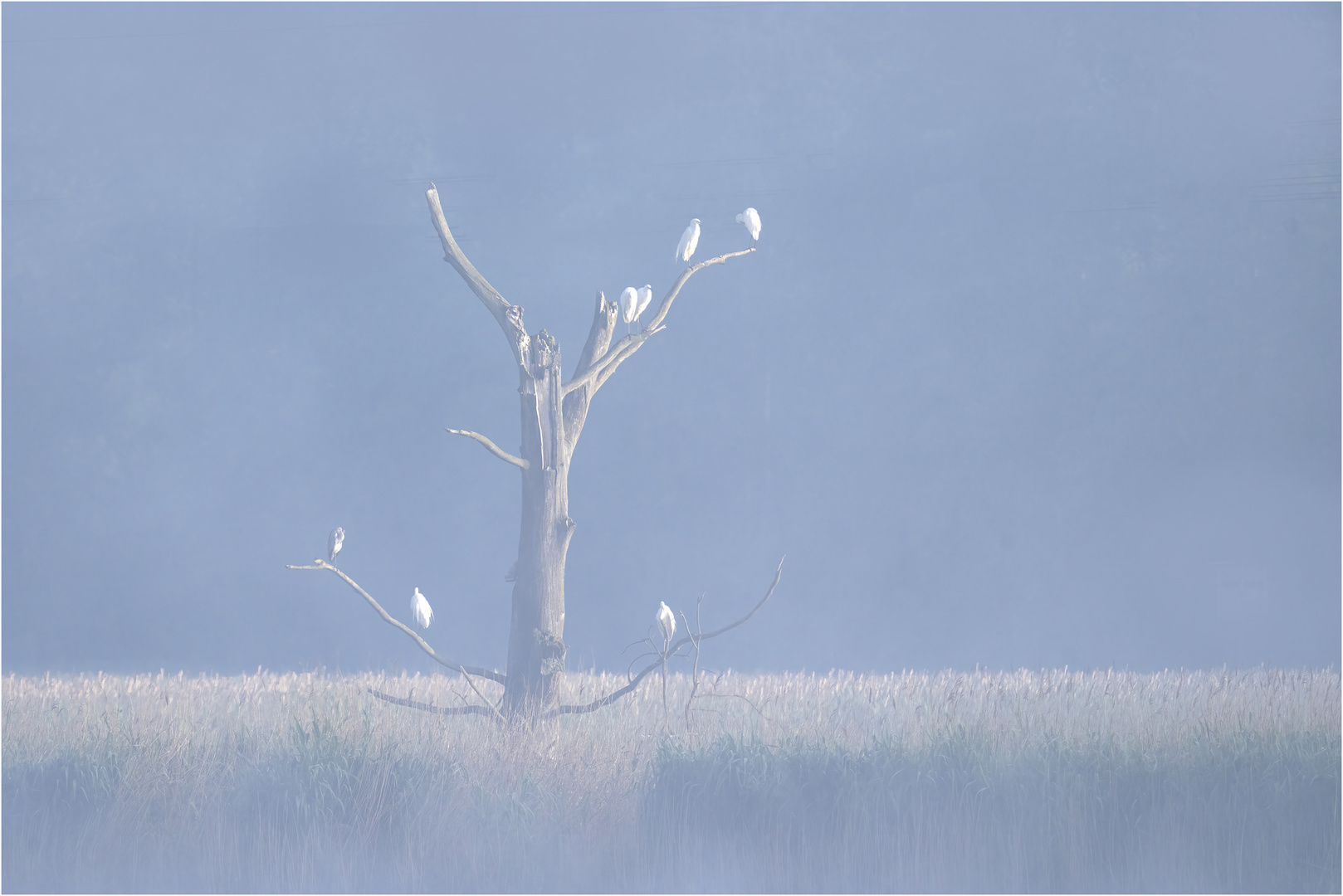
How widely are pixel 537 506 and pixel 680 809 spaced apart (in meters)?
1.41

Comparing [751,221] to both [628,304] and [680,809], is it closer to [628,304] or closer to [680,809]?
[628,304]

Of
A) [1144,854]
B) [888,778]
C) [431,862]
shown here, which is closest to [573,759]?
[431,862]

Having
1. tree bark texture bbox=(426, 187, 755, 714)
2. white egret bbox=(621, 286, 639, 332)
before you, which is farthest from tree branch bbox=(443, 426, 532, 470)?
white egret bbox=(621, 286, 639, 332)

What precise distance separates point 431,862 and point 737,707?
2.01 metres

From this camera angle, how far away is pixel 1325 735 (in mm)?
4520

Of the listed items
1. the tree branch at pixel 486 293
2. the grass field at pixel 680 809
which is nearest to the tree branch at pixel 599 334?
the tree branch at pixel 486 293

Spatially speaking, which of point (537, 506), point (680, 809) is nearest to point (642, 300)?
point (537, 506)

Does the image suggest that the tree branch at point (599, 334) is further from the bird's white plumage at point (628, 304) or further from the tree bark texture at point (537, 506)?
the bird's white plumage at point (628, 304)

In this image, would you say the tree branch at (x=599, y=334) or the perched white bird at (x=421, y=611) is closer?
the tree branch at (x=599, y=334)

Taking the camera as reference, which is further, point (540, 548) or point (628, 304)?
point (628, 304)

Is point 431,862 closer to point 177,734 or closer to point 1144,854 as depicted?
point 177,734

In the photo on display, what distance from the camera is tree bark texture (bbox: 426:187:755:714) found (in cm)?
429

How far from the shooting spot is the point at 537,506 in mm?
4398

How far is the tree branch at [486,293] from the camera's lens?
13.9ft
